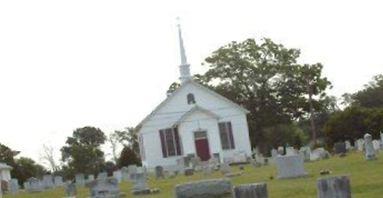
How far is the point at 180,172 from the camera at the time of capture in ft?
126

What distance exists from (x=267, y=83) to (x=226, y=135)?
27.1 feet

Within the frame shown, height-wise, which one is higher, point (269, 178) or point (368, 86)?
point (368, 86)

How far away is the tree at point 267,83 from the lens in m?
60.1

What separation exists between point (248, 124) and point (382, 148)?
2643 cm

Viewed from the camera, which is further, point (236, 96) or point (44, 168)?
point (44, 168)

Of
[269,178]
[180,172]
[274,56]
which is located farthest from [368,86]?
[269,178]

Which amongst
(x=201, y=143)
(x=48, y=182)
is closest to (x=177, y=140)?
(x=201, y=143)

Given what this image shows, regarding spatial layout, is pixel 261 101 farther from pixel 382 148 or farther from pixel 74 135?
pixel 74 135

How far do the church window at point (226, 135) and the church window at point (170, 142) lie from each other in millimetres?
3115

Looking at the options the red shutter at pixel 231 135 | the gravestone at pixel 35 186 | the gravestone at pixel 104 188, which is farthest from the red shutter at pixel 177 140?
the gravestone at pixel 104 188

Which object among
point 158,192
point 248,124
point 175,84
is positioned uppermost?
point 175,84

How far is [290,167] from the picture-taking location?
20.7 metres

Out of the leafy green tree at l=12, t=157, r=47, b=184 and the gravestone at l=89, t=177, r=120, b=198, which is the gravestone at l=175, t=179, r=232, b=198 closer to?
the gravestone at l=89, t=177, r=120, b=198

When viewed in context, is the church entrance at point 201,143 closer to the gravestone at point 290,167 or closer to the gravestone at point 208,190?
the gravestone at point 290,167
